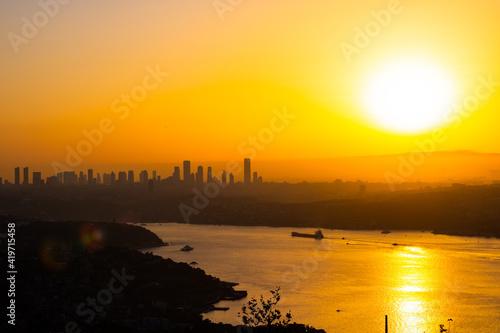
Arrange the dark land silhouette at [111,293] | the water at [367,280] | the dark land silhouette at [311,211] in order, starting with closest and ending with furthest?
the dark land silhouette at [111,293] < the water at [367,280] < the dark land silhouette at [311,211]

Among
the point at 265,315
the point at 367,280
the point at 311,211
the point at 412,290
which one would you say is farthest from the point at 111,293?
the point at 311,211

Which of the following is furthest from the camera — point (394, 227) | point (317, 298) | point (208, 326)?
point (394, 227)

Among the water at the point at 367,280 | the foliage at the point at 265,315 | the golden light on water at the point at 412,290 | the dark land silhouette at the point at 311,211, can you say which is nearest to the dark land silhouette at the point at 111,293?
the foliage at the point at 265,315

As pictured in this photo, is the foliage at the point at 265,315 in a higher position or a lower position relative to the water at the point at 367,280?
higher

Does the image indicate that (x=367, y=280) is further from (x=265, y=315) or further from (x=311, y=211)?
(x=311, y=211)

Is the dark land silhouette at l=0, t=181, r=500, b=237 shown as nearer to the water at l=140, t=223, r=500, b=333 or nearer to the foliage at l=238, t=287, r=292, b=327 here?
the water at l=140, t=223, r=500, b=333

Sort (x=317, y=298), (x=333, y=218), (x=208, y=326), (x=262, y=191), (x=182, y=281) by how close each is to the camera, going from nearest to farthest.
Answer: (x=208, y=326) → (x=182, y=281) → (x=317, y=298) → (x=333, y=218) → (x=262, y=191)

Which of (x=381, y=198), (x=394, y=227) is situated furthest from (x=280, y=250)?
(x=381, y=198)

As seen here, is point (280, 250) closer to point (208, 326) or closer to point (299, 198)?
point (208, 326)

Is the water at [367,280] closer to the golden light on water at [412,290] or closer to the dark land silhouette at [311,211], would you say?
the golden light on water at [412,290]
